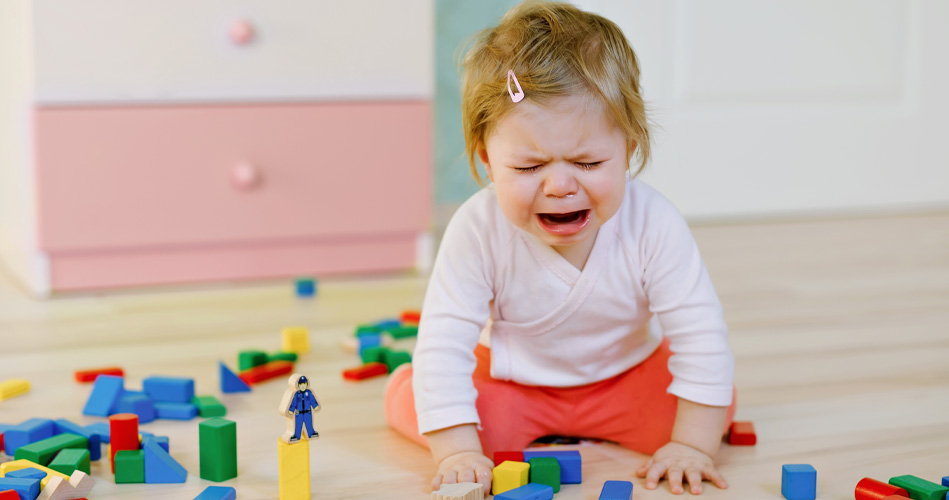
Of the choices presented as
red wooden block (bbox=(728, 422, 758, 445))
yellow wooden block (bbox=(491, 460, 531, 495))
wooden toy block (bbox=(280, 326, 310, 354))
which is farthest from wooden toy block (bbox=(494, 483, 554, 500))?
wooden toy block (bbox=(280, 326, 310, 354))

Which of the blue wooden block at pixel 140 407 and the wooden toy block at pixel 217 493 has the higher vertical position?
the blue wooden block at pixel 140 407

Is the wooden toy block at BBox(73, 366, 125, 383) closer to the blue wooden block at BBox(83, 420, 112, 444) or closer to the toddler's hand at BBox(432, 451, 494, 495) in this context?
the blue wooden block at BBox(83, 420, 112, 444)

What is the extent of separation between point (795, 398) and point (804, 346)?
0.75 feet

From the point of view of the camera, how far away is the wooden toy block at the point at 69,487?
809mm

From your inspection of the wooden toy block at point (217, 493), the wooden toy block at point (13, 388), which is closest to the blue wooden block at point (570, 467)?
the wooden toy block at point (217, 493)

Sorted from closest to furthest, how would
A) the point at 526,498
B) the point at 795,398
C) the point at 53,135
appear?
the point at 526,498
the point at 795,398
the point at 53,135

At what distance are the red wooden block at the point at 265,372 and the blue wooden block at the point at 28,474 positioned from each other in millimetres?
362

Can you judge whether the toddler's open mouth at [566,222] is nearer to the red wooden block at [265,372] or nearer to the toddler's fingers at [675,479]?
the toddler's fingers at [675,479]

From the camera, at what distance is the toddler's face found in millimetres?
839

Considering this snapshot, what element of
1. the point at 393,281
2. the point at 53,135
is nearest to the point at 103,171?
the point at 53,135

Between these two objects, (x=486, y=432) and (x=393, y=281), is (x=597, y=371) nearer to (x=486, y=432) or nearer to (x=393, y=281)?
(x=486, y=432)

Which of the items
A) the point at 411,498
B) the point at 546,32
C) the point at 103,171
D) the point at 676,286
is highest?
the point at 546,32

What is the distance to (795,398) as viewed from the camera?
114cm

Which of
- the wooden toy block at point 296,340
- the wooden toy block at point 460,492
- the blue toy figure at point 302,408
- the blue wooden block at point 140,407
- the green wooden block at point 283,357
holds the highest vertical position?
the blue toy figure at point 302,408
